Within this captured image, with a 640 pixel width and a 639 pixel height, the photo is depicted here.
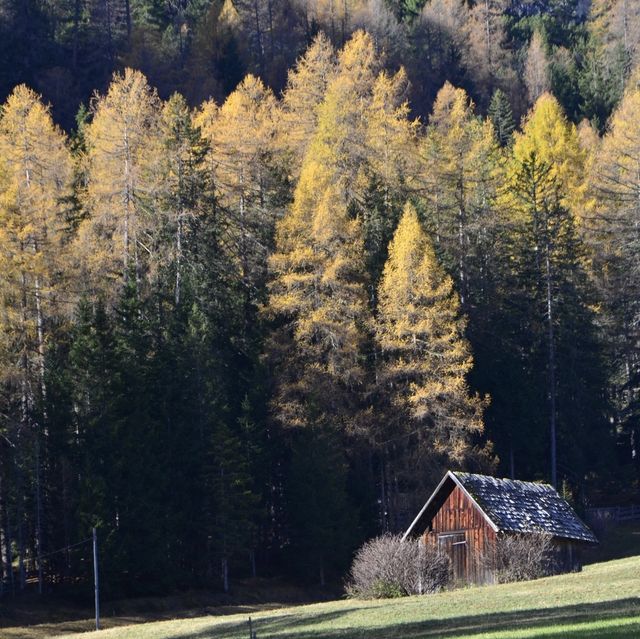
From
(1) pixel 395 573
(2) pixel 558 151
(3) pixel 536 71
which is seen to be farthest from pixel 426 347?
(3) pixel 536 71

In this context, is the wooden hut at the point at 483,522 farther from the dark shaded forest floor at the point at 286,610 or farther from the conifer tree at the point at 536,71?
the conifer tree at the point at 536,71

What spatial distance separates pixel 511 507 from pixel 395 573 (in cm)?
545

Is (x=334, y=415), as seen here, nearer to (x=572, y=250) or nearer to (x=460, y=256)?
(x=460, y=256)

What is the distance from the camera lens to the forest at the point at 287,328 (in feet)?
153

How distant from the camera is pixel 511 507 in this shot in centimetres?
4306

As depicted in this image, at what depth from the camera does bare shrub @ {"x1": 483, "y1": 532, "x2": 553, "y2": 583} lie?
4050 cm

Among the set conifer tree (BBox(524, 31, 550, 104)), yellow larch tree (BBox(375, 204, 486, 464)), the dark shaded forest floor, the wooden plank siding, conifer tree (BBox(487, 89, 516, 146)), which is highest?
conifer tree (BBox(524, 31, 550, 104))

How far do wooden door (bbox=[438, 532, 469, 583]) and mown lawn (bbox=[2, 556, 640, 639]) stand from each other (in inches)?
142

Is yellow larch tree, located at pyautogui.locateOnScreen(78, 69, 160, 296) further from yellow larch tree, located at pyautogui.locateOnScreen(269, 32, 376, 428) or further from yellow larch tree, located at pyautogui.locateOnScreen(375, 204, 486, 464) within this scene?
yellow larch tree, located at pyautogui.locateOnScreen(375, 204, 486, 464)

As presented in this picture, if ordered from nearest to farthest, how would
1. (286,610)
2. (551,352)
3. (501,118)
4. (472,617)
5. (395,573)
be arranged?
(472,617), (286,610), (395,573), (551,352), (501,118)

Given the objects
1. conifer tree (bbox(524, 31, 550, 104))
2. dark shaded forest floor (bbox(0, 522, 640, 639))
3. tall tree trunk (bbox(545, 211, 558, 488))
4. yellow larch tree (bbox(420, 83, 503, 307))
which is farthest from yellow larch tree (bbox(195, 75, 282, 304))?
conifer tree (bbox(524, 31, 550, 104))

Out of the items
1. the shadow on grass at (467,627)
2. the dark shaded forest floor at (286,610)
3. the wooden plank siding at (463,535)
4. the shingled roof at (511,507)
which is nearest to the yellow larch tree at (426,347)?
the shingled roof at (511,507)

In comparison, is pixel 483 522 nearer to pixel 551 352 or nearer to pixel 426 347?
pixel 426 347

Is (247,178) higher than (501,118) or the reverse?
the reverse
